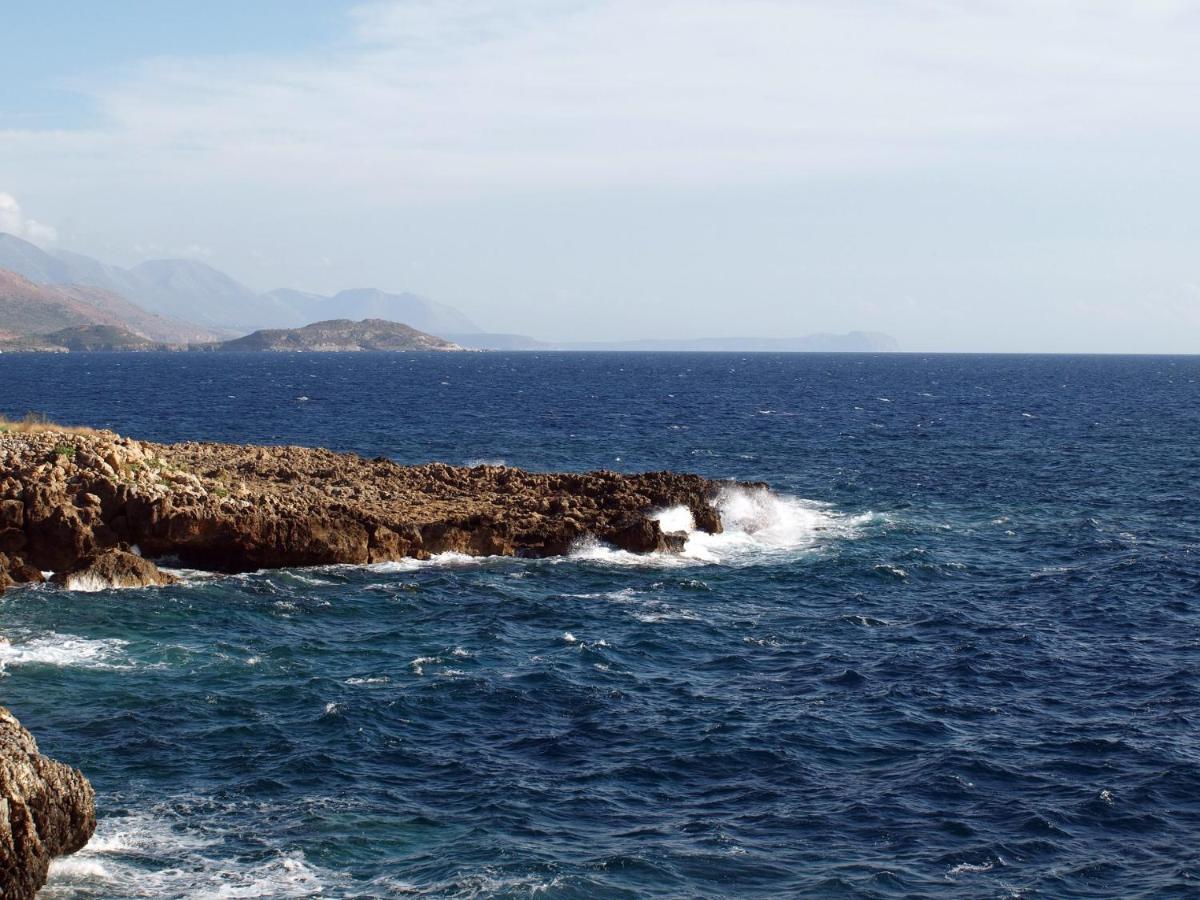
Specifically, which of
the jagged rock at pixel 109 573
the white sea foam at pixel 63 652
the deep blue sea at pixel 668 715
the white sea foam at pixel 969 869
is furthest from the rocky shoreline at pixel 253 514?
the white sea foam at pixel 969 869

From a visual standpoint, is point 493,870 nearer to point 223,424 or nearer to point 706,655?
point 706,655

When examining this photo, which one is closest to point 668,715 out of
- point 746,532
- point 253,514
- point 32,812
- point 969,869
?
point 969,869

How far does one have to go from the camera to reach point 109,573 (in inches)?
1672

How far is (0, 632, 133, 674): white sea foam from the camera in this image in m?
34.2

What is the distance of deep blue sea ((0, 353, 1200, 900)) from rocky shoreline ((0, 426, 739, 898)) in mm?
1472

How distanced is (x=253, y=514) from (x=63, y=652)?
480 inches

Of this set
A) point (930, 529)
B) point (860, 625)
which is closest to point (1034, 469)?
point (930, 529)

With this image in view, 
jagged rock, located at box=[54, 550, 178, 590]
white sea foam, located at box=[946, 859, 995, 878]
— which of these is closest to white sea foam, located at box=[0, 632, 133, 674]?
jagged rock, located at box=[54, 550, 178, 590]

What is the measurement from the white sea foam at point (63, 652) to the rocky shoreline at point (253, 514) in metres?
6.03

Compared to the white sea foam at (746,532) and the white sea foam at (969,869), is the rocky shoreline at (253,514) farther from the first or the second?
the white sea foam at (969,869)

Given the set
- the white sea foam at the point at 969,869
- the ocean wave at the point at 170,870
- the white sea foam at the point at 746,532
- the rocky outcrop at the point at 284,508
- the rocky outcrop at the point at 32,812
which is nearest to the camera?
the rocky outcrop at the point at 32,812

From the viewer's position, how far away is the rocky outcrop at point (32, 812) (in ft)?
68.3

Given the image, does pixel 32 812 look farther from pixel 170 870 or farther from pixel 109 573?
pixel 109 573

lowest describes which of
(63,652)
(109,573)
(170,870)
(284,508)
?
(170,870)
